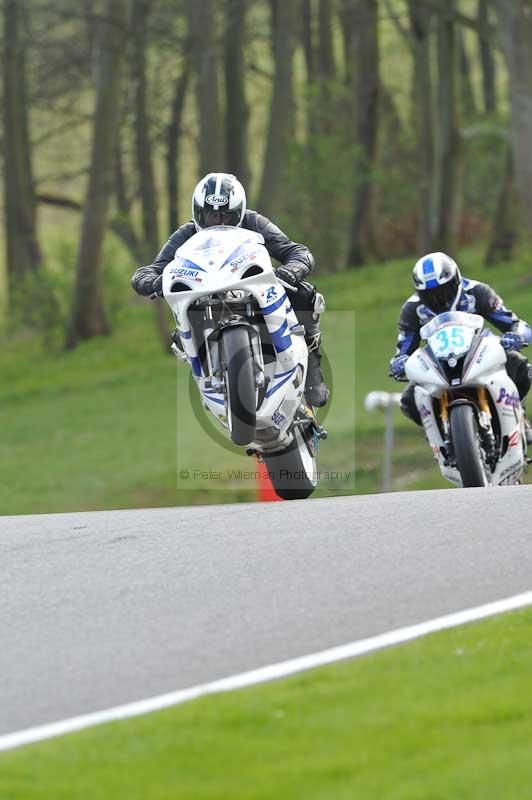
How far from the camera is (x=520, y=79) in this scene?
26781 millimetres

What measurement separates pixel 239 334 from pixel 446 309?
2.13 meters

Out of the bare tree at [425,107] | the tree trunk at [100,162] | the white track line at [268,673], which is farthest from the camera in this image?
the bare tree at [425,107]

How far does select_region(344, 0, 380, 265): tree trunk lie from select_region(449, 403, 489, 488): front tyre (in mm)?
28658

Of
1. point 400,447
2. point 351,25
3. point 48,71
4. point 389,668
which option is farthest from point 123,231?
point 389,668

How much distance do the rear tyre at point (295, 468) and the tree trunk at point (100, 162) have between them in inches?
741

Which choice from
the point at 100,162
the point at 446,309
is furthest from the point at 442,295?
the point at 100,162

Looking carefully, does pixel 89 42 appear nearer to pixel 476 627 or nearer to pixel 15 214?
pixel 15 214

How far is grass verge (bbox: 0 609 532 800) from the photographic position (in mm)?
4516

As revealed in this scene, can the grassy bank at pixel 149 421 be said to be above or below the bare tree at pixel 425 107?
below

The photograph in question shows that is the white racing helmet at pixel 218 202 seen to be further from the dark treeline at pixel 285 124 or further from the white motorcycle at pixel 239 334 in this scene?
the dark treeline at pixel 285 124

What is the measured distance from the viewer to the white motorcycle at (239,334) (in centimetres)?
975

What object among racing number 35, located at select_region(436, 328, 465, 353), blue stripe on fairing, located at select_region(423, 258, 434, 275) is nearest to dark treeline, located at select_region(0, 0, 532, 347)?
blue stripe on fairing, located at select_region(423, 258, 434, 275)

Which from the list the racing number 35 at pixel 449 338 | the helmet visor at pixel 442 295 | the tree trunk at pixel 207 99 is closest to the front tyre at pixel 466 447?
the racing number 35 at pixel 449 338

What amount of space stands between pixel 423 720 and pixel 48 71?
4115cm
